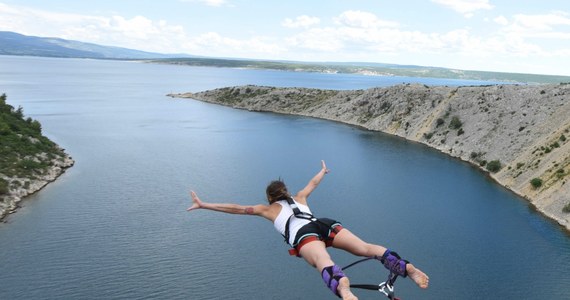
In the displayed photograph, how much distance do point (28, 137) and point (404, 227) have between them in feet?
234

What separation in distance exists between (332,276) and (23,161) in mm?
79941

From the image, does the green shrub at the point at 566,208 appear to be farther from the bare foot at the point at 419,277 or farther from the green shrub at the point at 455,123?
the bare foot at the point at 419,277

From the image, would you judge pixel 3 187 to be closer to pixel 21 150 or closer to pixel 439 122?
pixel 21 150

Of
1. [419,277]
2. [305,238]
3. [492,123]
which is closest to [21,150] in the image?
[305,238]

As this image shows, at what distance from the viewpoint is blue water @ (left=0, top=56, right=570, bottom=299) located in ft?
137

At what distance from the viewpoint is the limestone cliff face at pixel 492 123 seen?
3009 inches

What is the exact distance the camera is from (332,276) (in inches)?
292

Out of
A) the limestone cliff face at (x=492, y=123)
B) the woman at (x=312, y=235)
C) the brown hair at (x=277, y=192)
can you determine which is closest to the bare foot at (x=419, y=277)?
the woman at (x=312, y=235)

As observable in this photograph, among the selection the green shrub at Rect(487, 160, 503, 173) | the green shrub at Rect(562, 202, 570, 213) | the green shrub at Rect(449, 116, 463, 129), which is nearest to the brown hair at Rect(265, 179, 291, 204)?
the green shrub at Rect(562, 202, 570, 213)

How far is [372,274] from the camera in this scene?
144 ft

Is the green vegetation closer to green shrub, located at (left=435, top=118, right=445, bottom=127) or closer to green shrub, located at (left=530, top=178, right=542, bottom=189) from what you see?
green shrub, located at (left=530, top=178, right=542, bottom=189)

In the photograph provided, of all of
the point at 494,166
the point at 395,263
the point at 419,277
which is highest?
the point at 395,263

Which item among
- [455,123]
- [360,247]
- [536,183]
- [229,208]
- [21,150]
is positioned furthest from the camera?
[455,123]

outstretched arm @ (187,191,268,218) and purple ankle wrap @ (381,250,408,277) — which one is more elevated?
outstretched arm @ (187,191,268,218)
